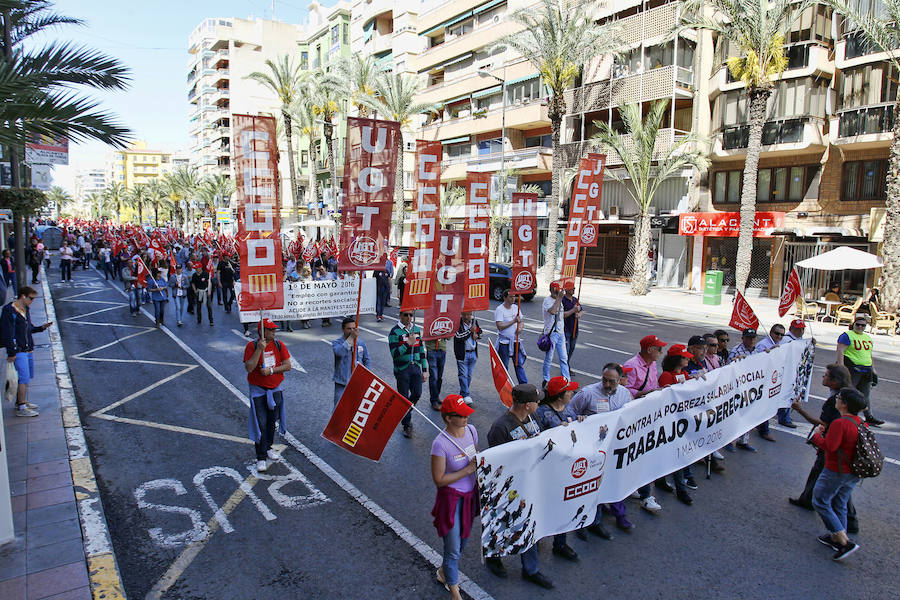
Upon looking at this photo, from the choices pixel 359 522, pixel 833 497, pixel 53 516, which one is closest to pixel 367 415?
pixel 359 522

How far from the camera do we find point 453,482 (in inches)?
175

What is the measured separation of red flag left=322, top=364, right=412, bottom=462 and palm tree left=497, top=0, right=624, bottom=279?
2397 cm

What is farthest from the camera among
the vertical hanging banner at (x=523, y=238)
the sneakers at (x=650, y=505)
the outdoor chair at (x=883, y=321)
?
the outdoor chair at (x=883, y=321)

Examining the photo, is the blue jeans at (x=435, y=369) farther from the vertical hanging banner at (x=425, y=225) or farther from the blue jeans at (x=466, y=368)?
the vertical hanging banner at (x=425, y=225)

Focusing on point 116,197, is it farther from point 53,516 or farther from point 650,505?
point 650,505

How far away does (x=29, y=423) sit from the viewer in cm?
830

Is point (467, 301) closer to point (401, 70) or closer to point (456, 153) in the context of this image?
point (456, 153)

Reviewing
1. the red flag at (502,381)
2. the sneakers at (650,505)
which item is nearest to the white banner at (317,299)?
the red flag at (502,381)

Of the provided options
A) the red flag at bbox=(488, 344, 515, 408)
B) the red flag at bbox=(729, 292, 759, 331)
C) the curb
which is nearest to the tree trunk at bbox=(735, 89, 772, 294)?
the red flag at bbox=(729, 292, 759, 331)

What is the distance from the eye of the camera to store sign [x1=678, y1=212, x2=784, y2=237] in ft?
83.9

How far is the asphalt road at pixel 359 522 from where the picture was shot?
4863mm

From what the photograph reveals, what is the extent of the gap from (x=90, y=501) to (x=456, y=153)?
132 ft

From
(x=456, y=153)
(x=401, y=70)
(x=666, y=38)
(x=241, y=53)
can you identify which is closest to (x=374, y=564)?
(x=666, y=38)

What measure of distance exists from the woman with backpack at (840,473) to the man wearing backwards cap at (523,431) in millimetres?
2695
